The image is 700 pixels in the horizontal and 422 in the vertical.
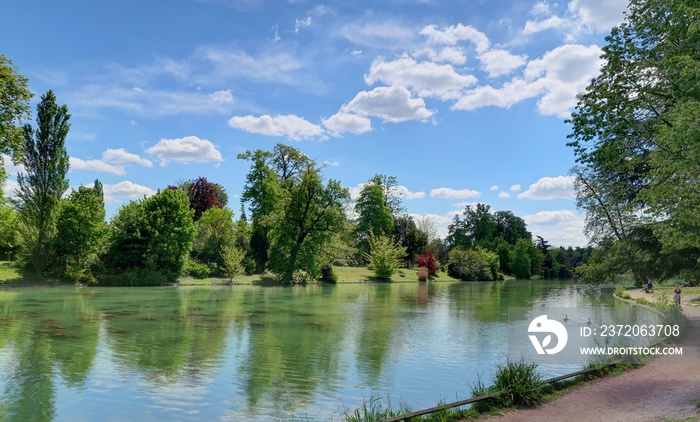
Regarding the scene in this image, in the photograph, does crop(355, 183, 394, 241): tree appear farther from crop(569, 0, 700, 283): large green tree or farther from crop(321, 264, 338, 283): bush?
crop(569, 0, 700, 283): large green tree

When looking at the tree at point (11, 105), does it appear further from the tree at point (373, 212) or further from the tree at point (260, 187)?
the tree at point (373, 212)

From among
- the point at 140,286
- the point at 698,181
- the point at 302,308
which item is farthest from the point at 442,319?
the point at 140,286

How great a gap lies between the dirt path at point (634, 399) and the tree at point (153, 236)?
40.5 meters

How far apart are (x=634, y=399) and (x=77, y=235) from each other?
44.1 metres

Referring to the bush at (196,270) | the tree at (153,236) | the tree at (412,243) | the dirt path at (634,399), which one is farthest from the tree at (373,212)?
the dirt path at (634,399)

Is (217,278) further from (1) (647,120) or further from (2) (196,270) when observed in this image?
(1) (647,120)

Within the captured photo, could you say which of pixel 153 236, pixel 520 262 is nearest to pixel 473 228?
pixel 520 262

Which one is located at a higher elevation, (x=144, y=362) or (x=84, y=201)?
(x=84, y=201)

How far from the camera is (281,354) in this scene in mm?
13109

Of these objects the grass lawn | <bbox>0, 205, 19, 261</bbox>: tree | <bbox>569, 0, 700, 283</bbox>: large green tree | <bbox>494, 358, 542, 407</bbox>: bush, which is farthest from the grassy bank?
<bbox>494, 358, 542, 407</bbox>: bush

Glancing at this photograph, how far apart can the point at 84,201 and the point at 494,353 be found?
41.1 metres

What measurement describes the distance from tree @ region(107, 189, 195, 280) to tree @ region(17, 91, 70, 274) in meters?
5.63

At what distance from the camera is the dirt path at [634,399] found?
702 centimetres

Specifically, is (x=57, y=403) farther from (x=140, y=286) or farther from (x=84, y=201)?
(x=84, y=201)
